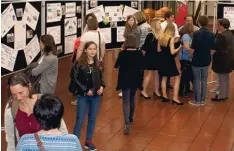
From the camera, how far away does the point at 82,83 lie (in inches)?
211

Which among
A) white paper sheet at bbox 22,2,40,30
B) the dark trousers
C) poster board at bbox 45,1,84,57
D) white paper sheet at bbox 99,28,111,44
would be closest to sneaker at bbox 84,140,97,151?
white paper sheet at bbox 22,2,40,30

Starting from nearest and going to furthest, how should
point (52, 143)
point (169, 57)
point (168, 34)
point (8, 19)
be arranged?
1. point (52, 143)
2. point (8, 19)
3. point (168, 34)
4. point (169, 57)

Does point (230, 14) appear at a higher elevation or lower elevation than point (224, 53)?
higher

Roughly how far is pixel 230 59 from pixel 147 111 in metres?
1.82

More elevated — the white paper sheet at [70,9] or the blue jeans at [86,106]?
the white paper sheet at [70,9]

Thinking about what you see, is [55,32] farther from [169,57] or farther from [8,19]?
[169,57]

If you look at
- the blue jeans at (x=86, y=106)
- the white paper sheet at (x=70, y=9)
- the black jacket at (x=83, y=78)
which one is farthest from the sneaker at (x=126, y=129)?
the white paper sheet at (x=70, y=9)

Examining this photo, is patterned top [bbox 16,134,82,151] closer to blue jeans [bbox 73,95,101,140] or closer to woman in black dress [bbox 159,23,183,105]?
blue jeans [bbox 73,95,101,140]

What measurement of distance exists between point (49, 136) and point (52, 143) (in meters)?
0.05

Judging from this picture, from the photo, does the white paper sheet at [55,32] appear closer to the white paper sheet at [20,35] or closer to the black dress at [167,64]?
the white paper sheet at [20,35]

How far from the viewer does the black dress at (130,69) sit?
6246 millimetres

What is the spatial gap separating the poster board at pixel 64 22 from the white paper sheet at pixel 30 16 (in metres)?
1.04

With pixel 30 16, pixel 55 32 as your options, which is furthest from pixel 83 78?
pixel 55 32

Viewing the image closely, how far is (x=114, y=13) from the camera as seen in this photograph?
473 inches
